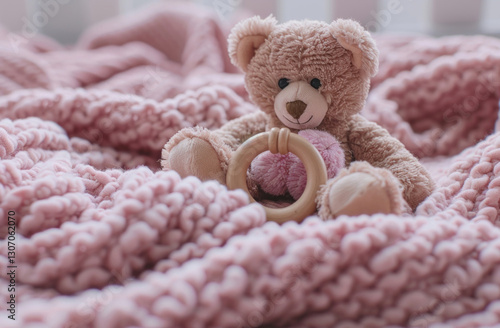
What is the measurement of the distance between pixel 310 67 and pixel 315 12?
2.91 feet

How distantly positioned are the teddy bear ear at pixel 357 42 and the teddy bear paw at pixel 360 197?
0.48 feet

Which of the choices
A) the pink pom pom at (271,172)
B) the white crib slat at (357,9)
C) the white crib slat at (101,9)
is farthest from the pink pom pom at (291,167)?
the white crib slat at (101,9)

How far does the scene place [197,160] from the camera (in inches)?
19.3

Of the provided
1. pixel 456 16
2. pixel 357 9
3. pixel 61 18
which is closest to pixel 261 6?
pixel 357 9

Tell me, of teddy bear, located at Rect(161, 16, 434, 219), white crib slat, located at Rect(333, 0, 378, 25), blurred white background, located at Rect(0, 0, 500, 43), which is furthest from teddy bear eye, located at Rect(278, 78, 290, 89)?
white crib slat, located at Rect(333, 0, 378, 25)

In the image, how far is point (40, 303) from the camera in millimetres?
337

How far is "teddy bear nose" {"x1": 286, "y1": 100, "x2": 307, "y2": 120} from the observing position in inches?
19.8

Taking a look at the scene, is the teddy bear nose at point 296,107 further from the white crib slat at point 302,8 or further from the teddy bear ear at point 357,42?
the white crib slat at point 302,8

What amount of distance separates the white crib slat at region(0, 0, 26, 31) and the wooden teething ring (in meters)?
1.29

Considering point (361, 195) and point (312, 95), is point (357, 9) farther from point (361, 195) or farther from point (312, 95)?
point (361, 195)

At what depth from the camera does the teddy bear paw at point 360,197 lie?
42 centimetres

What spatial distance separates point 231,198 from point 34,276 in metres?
0.19

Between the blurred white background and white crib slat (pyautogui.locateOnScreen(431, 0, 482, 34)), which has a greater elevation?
the blurred white background

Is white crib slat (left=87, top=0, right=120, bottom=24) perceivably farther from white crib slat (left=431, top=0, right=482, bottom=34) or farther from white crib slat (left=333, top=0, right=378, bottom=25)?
white crib slat (left=431, top=0, right=482, bottom=34)
